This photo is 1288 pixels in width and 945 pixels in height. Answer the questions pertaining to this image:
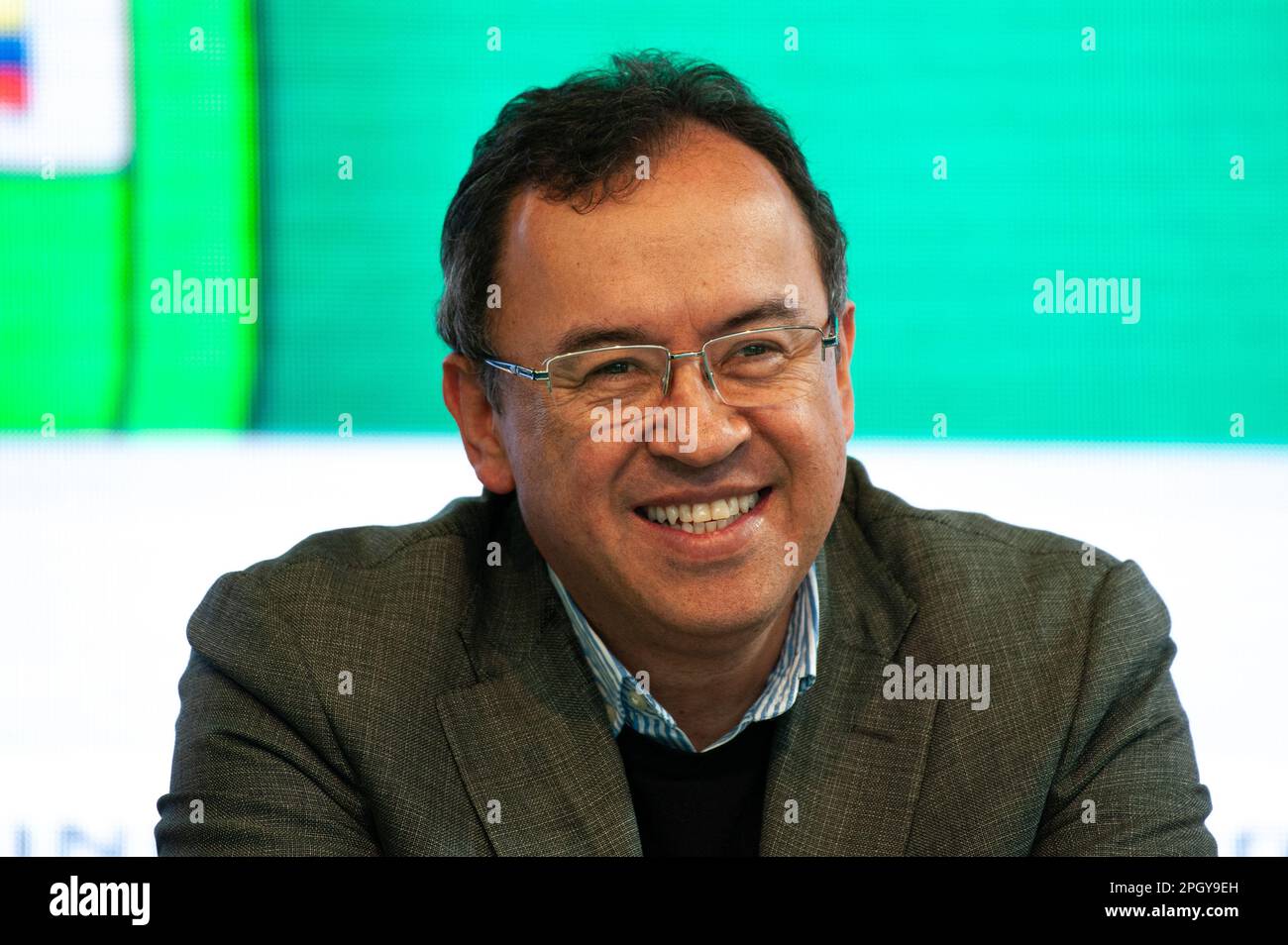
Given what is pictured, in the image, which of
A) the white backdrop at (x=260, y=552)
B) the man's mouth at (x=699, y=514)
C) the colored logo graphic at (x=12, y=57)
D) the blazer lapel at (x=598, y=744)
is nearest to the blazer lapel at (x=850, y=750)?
the blazer lapel at (x=598, y=744)

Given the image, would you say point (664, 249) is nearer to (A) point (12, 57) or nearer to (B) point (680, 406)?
(B) point (680, 406)

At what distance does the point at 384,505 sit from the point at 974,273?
134 centimetres

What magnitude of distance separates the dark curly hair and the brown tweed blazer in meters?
0.40

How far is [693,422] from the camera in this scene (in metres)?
1.87

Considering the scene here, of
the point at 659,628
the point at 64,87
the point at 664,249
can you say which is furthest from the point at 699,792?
the point at 64,87

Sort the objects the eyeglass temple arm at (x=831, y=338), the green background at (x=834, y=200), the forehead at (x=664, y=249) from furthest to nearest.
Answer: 1. the green background at (x=834, y=200)
2. the eyeglass temple arm at (x=831, y=338)
3. the forehead at (x=664, y=249)

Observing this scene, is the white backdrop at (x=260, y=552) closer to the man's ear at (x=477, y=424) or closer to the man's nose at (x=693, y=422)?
the man's ear at (x=477, y=424)

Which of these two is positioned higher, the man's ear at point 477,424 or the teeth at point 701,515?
the man's ear at point 477,424

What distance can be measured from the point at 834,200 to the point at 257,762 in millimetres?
1635

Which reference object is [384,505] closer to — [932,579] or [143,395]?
[143,395]

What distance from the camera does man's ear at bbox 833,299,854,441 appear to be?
2.17m

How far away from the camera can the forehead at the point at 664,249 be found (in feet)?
6.15

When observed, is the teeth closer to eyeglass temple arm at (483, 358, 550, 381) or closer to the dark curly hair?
eyeglass temple arm at (483, 358, 550, 381)
